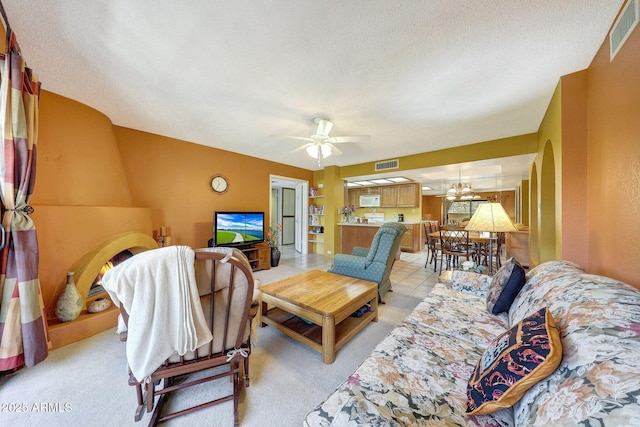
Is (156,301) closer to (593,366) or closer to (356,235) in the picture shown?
(593,366)

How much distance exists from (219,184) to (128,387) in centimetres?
323

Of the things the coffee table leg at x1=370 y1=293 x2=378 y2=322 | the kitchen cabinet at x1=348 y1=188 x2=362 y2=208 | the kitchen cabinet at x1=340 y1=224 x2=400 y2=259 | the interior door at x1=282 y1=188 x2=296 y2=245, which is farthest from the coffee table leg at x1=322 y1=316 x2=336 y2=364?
the kitchen cabinet at x1=348 y1=188 x2=362 y2=208

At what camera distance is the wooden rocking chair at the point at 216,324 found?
3.78 feet

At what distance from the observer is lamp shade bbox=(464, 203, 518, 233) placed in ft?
7.09

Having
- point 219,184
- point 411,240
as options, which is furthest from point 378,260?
Answer: point 411,240

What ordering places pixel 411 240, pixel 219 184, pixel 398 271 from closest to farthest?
pixel 219 184 → pixel 398 271 → pixel 411 240

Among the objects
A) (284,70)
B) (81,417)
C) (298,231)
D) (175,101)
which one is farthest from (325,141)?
(298,231)

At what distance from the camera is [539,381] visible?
0.71 m

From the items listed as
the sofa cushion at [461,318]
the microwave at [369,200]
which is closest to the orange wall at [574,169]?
the sofa cushion at [461,318]

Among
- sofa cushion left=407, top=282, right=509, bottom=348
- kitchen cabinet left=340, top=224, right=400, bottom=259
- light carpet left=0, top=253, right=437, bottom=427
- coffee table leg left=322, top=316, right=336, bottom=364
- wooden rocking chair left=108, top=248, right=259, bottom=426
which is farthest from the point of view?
kitchen cabinet left=340, top=224, right=400, bottom=259

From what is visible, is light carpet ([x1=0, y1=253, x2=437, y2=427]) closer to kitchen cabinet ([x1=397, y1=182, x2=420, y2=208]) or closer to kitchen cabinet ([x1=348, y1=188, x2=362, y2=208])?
kitchen cabinet ([x1=397, y1=182, x2=420, y2=208])

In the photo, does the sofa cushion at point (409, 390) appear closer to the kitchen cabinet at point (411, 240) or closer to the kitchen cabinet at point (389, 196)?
the kitchen cabinet at point (411, 240)

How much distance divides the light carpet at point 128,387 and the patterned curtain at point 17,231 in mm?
222

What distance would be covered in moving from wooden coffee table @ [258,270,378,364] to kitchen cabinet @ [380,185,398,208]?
4827 mm
